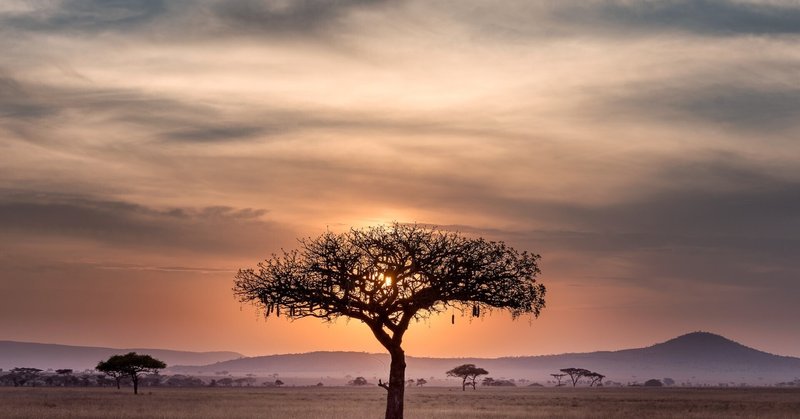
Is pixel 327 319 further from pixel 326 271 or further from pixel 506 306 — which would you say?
pixel 506 306

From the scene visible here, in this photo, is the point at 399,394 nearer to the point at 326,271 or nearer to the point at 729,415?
the point at 326,271

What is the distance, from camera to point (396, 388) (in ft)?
161

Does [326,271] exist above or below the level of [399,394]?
above

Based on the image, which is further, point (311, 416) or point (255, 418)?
point (311, 416)

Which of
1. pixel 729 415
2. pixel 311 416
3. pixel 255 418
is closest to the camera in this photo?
pixel 255 418

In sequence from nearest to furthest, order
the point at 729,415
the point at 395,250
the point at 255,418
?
the point at 395,250, the point at 255,418, the point at 729,415

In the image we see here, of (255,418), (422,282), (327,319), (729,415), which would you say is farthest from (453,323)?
(729,415)

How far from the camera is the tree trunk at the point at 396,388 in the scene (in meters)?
48.8

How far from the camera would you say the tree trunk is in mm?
48812

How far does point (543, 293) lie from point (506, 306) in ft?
6.09

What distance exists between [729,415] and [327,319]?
50620 millimetres

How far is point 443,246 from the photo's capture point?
157ft

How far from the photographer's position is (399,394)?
1935 inches

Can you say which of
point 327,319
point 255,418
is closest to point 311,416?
point 255,418
